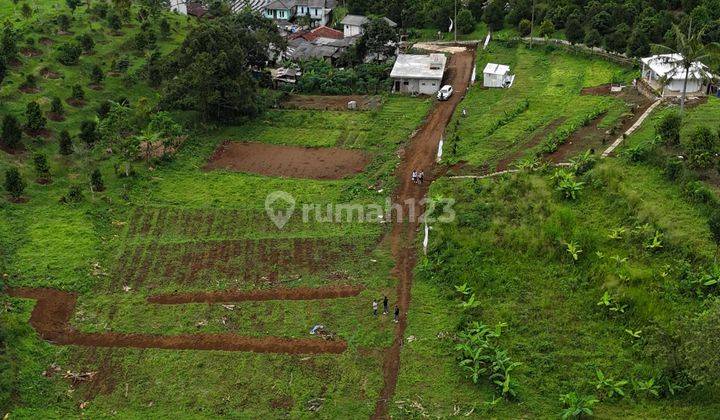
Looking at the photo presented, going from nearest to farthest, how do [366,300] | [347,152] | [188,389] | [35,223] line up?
[188,389] < [366,300] < [35,223] < [347,152]

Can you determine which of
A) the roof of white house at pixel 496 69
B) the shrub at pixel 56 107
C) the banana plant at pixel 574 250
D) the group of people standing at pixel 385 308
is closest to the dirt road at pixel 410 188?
the group of people standing at pixel 385 308

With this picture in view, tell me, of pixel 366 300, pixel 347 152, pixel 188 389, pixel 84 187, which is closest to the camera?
pixel 188 389

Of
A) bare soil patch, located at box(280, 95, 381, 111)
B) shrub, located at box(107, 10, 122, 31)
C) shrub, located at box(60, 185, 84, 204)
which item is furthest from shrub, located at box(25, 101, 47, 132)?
shrub, located at box(107, 10, 122, 31)

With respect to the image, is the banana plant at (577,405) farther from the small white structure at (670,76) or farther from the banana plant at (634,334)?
the small white structure at (670,76)

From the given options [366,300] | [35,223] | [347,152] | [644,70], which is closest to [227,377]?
[366,300]

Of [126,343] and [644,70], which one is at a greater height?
[644,70]

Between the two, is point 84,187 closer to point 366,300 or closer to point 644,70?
point 366,300

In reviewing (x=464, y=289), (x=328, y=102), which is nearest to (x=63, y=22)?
(x=328, y=102)
